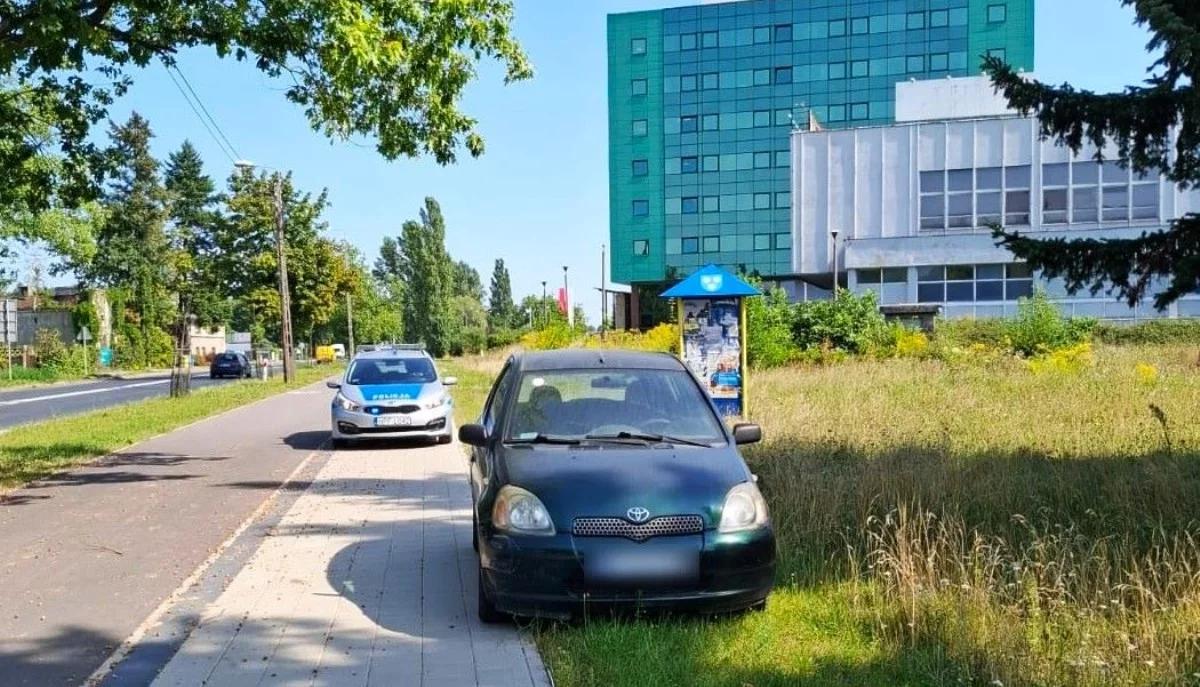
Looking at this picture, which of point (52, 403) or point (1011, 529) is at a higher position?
point (1011, 529)

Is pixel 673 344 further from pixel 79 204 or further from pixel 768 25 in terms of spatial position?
pixel 768 25

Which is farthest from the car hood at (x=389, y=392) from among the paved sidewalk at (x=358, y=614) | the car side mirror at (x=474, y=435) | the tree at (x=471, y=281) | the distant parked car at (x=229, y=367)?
the tree at (x=471, y=281)

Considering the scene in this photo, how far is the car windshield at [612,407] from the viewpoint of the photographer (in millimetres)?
6145

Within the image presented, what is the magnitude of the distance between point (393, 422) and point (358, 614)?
929 cm

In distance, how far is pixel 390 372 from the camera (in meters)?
16.2

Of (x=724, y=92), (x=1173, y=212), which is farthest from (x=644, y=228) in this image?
(x=1173, y=212)

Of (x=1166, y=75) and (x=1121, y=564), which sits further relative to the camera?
(x=1166, y=75)

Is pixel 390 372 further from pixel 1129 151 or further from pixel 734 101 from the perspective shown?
pixel 734 101

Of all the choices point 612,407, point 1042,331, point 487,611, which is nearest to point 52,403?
point 612,407

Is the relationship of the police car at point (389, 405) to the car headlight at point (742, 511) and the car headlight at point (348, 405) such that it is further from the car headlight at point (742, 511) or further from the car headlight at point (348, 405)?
the car headlight at point (742, 511)

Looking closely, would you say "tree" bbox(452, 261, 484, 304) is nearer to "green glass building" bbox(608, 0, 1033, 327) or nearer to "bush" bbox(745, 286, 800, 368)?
"green glass building" bbox(608, 0, 1033, 327)

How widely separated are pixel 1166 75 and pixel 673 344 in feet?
61.9

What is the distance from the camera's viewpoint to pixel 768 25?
2731 inches

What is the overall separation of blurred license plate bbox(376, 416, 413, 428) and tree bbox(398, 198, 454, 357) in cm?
6487
